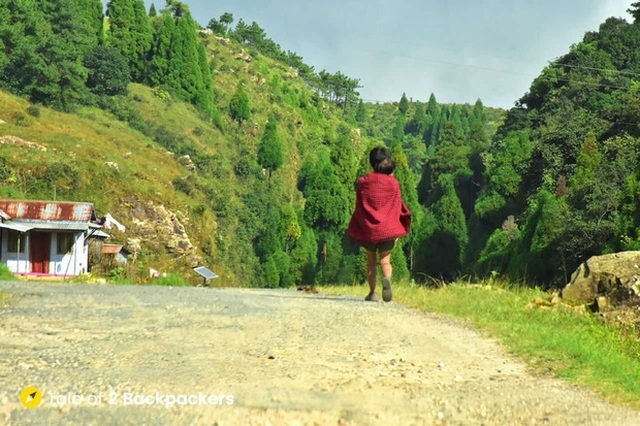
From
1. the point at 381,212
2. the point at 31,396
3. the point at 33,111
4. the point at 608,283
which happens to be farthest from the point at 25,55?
the point at 31,396

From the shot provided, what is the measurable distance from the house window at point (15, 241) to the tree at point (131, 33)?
179 feet

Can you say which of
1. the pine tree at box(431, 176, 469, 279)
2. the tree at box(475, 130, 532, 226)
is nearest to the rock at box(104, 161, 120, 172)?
the pine tree at box(431, 176, 469, 279)

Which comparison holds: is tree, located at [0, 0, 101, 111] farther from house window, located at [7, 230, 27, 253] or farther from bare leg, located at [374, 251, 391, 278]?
bare leg, located at [374, 251, 391, 278]

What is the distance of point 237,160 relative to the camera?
289 feet

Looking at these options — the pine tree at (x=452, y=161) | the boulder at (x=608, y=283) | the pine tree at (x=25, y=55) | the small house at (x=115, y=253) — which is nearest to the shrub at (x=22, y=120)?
the pine tree at (x=25, y=55)

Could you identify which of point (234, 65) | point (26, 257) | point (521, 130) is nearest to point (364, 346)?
point (26, 257)

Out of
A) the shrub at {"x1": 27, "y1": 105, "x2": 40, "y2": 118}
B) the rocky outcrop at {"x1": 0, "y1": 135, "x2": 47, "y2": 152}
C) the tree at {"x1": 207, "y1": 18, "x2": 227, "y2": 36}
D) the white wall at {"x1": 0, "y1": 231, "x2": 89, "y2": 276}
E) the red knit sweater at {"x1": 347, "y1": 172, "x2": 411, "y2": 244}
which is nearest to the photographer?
the red knit sweater at {"x1": 347, "y1": 172, "x2": 411, "y2": 244}

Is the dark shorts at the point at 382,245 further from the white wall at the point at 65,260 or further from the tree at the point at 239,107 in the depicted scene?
the tree at the point at 239,107

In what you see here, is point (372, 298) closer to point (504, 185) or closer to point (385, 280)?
point (385, 280)

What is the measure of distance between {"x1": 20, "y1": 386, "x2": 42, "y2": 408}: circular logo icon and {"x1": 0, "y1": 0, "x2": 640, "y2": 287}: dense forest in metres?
20.6

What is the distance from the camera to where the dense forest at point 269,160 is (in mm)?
46156

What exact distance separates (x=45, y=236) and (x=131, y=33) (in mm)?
56209

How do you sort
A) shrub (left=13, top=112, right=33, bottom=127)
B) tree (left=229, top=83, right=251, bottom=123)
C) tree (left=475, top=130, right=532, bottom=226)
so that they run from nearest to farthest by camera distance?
shrub (left=13, top=112, right=33, bottom=127) → tree (left=475, top=130, right=532, bottom=226) → tree (left=229, top=83, right=251, bottom=123)

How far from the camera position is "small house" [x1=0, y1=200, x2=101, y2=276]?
123 feet
